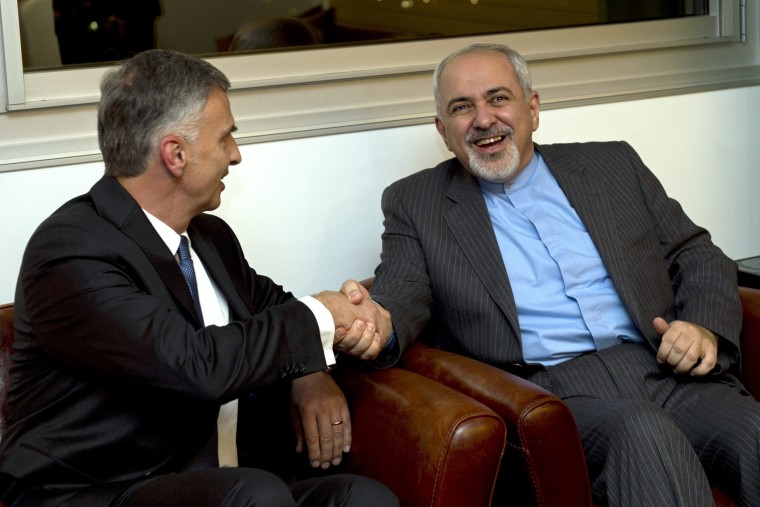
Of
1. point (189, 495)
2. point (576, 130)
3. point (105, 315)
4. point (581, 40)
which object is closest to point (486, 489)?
point (189, 495)

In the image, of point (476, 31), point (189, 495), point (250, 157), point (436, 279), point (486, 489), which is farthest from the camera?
point (476, 31)

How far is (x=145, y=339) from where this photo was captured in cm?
195

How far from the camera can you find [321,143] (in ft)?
10.1

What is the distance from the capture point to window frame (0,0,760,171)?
2.74m

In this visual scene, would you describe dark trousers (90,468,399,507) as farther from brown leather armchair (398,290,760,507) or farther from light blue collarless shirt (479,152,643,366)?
light blue collarless shirt (479,152,643,366)

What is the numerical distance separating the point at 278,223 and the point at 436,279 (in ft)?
1.93

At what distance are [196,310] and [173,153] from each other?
0.34 meters

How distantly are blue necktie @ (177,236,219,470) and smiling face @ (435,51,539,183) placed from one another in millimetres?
891

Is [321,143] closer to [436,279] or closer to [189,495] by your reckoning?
[436,279]

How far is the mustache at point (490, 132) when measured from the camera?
2.78m

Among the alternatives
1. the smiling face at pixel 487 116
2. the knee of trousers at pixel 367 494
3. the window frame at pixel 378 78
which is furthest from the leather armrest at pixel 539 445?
the window frame at pixel 378 78

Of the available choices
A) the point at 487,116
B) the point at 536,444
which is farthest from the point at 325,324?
the point at 487,116

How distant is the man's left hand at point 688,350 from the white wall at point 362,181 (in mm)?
988

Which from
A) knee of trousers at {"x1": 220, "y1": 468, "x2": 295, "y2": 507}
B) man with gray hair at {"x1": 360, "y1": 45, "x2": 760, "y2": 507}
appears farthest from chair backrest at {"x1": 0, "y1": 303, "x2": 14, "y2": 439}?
man with gray hair at {"x1": 360, "y1": 45, "x2": 760, "y2": 507}
